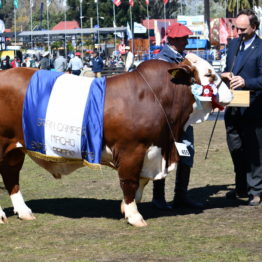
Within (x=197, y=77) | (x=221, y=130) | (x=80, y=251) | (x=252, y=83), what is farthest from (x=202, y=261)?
(x=221, y=130)

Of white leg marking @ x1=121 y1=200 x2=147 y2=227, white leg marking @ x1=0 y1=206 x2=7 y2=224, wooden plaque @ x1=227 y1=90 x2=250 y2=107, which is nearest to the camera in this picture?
white leg marking @ x1=121 y1=200 x2=147 y2=227

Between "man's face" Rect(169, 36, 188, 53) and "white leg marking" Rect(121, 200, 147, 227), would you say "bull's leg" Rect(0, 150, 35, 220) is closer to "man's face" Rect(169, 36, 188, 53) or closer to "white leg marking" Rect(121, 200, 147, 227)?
"white leg marking" Rect(121, 200, 147, 227)

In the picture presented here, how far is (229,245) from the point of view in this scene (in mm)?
6164

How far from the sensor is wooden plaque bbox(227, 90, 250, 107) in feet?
24.6

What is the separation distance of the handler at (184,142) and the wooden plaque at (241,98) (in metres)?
0.62

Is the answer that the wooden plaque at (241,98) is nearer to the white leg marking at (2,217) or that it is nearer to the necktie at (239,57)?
the necktie at (239,57)

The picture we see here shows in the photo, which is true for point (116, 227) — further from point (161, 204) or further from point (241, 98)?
point (241, 98)

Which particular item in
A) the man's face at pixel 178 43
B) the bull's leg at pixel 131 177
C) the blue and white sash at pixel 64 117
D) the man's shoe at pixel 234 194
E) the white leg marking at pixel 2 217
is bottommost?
the man's shoe at pixel 234 194

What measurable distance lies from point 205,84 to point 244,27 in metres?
1.08

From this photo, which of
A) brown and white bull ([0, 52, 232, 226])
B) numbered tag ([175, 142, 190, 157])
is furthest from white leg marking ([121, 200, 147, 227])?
numbered tag ([175, 142, 190, 157])

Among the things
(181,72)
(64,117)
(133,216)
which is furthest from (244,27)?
(133,216)

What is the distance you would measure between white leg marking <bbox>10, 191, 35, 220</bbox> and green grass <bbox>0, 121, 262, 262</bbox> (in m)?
0.08

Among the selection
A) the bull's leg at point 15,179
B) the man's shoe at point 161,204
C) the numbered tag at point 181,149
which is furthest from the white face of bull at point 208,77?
the bull's leg at point 15,179

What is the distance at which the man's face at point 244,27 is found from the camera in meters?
7.84
